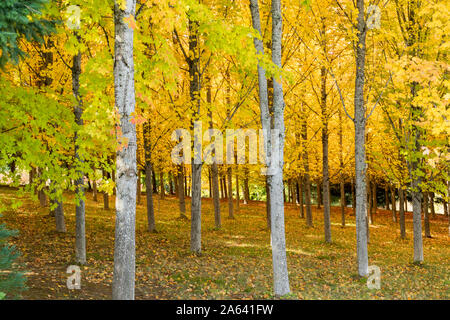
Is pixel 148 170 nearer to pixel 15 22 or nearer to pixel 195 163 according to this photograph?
pixel 195 163

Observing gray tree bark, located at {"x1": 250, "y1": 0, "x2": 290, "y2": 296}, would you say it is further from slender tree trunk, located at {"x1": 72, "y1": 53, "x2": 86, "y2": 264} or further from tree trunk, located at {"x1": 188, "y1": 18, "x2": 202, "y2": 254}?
slender tree trunk, located at {"x1": 72, "y1": 53, "x2": 86, "y2": 264}

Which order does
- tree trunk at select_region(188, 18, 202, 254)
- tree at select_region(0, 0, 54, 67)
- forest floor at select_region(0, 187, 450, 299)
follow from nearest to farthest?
1. tree at select_region(0, 0, 54, 67)
2. forest floor at select_region(0, 187, 450, 299)
3. tree trunk at select_region(188, 18, 202, 254)

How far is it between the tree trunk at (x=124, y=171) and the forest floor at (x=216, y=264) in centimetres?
198

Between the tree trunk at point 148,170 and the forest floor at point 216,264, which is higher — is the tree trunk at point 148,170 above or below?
above

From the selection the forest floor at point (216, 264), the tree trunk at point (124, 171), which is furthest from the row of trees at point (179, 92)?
the forest floor at point (216, 264)

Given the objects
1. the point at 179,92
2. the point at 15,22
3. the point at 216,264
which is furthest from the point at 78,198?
the point at 179,92

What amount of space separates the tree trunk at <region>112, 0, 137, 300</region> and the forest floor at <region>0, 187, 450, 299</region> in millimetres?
1978

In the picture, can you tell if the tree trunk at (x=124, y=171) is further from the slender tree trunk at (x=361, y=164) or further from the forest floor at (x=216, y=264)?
the slender tree trunk at (x=361, y=164)

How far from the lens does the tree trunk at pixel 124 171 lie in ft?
17.8

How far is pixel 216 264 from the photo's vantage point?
33.4 feet

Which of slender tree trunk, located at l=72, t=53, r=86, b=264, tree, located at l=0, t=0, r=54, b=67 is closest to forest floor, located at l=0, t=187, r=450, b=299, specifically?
slender tree trunk, located at l=72, t=53, r=86, b=264

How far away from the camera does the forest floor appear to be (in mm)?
7797

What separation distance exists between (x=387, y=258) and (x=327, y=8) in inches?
394
